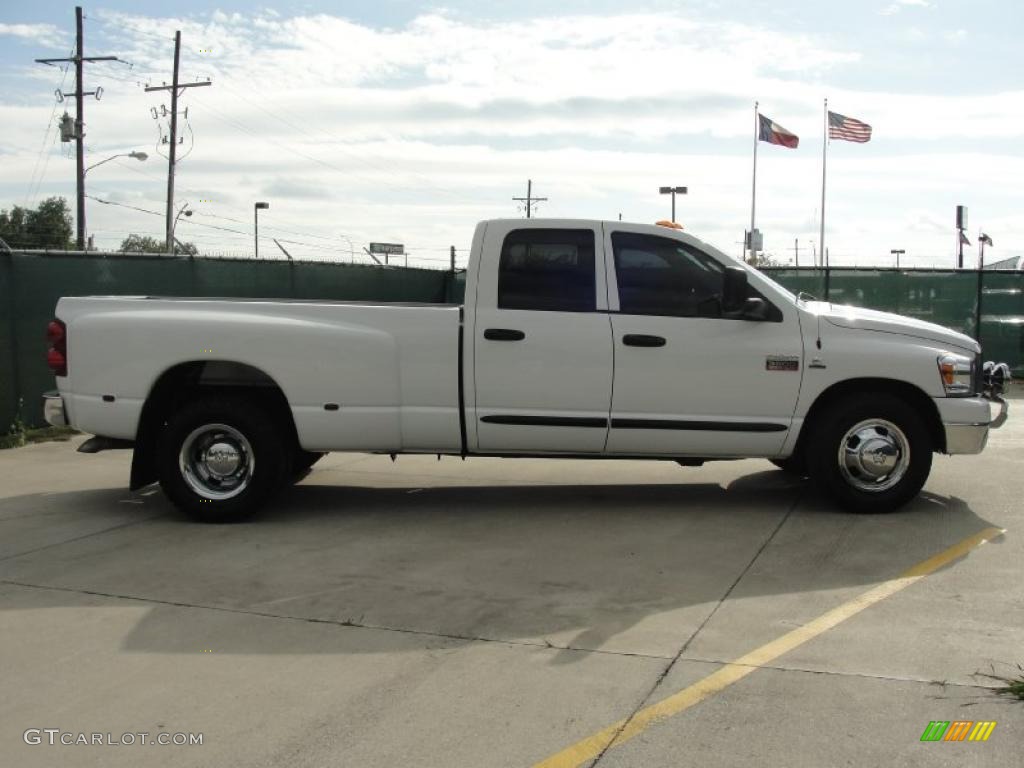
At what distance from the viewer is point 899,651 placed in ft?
13.9

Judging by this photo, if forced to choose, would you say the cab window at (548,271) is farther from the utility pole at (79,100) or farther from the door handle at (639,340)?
the utility pole at (79,100)

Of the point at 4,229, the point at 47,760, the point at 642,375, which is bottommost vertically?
the point at 47,760

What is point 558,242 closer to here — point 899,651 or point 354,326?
point 354,326

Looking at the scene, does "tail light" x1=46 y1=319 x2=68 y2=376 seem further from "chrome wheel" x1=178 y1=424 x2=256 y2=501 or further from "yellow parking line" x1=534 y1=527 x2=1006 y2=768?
"yellow parking line" x1=534 y1=527 x2=1006 y2=768

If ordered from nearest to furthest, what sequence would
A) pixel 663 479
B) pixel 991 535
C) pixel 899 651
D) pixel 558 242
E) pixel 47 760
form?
pixel 47 760 < pixel 899 651 < pixel 991 535 < pixel 558 242 < pixel 663 479

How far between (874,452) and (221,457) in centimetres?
444

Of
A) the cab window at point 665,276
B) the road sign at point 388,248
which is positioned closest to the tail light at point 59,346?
the cab window at point 665,276

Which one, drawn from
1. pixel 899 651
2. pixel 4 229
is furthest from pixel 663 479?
pixel 4 229

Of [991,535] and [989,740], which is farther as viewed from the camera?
[991,535]

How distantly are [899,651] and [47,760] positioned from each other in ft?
11.2

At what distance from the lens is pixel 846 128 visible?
34250 millimetres

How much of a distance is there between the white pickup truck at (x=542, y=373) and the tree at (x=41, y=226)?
245 feet

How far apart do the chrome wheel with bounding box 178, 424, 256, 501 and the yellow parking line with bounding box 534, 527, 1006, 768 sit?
370cm

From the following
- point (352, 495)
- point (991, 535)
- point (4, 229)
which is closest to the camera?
point (991, 535)
